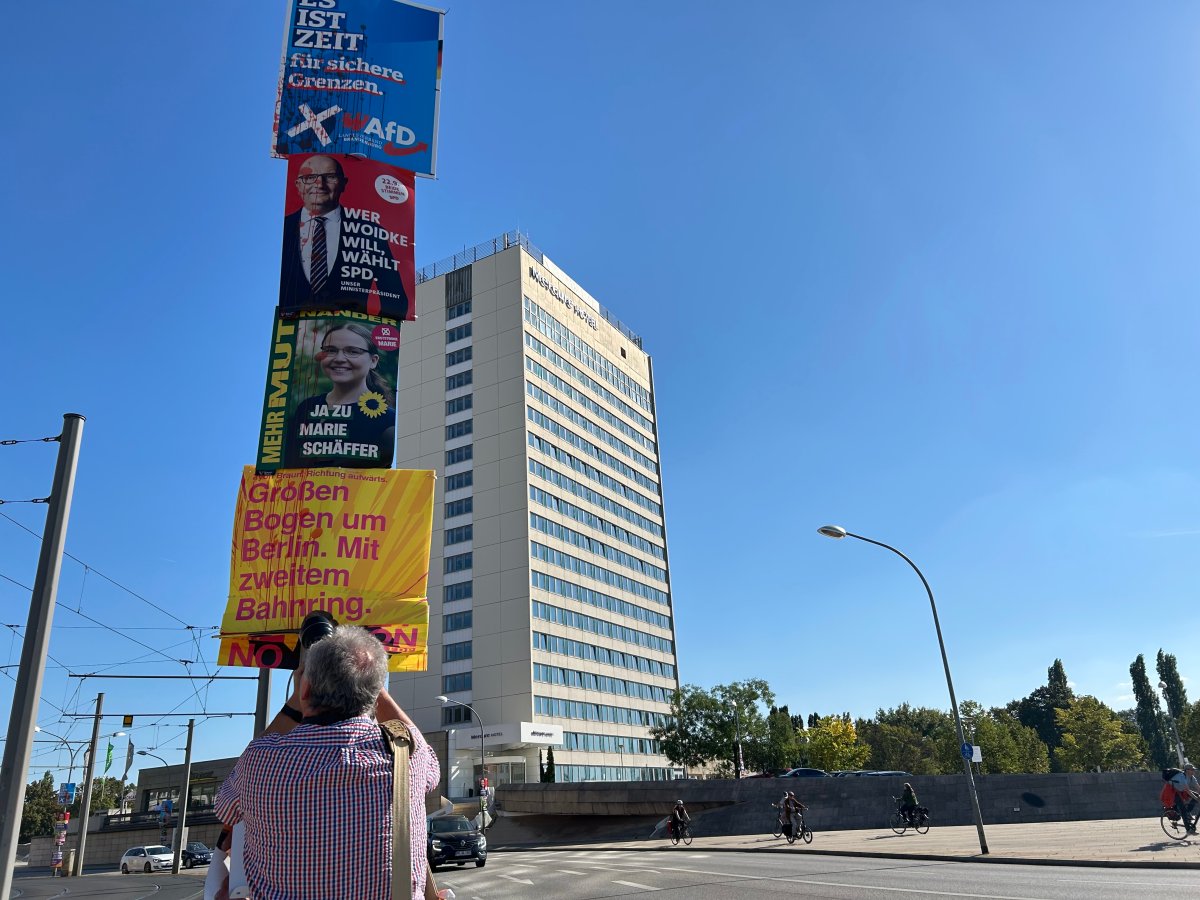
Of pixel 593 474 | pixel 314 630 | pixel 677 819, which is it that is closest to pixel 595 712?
pixel 593 474

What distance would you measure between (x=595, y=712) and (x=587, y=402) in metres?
30.8

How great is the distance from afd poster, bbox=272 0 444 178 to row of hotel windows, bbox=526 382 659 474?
5958 cm

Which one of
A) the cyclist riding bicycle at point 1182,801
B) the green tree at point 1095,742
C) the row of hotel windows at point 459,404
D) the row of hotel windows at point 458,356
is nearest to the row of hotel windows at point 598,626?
the row of hotel windows at point 459,404

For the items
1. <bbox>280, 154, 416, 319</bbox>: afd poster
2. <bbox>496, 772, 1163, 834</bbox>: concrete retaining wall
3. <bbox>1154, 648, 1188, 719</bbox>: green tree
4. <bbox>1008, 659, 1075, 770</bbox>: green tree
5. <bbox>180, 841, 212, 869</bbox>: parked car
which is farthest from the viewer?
<bbox>1008, 659, 1075, 770</bbox>: green tree

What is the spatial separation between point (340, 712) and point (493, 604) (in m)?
67.3

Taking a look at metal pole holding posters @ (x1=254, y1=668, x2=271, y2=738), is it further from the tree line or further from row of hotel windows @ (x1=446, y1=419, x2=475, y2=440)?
row of hotel windows @ (x1=446, y1=419, x2=475, y2=440)

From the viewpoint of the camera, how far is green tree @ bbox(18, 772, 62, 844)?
3962 inches

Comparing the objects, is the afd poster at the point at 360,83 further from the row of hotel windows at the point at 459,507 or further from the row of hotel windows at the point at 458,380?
the row of hotel windows at the point at 458,380

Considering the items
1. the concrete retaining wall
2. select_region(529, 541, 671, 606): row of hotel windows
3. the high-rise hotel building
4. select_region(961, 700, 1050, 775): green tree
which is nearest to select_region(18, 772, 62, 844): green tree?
the high-rise hotel building

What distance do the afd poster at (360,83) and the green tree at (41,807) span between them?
376 ft

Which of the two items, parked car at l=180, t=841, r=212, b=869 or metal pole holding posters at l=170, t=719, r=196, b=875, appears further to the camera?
parked car at l=180, t=841, r=212, b=869

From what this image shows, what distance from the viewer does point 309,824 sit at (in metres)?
2.64

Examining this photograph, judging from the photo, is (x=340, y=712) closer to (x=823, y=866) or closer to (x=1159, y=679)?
(x=823, y=866)

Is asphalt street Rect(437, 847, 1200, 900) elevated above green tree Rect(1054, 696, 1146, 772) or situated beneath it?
situated beneath
